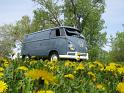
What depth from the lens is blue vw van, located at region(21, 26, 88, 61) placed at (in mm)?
18041

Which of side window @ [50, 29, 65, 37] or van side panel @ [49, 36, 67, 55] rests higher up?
side window @ [50, 29, 65, 37]

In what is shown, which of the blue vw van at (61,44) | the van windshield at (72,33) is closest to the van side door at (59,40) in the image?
the blue vw van at (61,44)

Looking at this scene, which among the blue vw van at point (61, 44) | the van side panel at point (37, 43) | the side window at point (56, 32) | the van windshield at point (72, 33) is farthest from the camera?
the van side panel at point (37, 43)

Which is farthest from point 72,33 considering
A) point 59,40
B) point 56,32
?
point 59,40

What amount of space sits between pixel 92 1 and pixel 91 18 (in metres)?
3.04

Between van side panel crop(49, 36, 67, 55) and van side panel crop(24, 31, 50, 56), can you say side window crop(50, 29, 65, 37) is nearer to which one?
van side panel crop(49, 36, 67, 55)

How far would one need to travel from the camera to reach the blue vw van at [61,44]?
18041 mm

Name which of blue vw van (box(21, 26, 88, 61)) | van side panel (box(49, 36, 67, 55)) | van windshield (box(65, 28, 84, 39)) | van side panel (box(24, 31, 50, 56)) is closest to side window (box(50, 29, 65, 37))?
blue vw van (box(21, 26, 88, 61))

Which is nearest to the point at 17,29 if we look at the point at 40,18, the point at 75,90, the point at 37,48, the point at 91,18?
the point at 40,18

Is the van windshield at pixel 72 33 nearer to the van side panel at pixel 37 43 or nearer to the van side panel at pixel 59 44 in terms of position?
the van side panel at pixel 59 44

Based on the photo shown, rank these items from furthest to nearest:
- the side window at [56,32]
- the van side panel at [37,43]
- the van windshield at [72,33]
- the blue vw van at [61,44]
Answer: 1. the van side panel at [37,43]
2. the van windshield at [72,33]
3. the side window at [56,32]
4. the blue vw van at [61,44]

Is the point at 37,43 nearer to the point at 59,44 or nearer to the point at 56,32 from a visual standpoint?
the point at 56,32

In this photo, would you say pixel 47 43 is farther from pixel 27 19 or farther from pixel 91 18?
pixel 27 19

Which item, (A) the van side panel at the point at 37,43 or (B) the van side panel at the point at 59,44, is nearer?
(B) the van side panel at the point at 59,44
